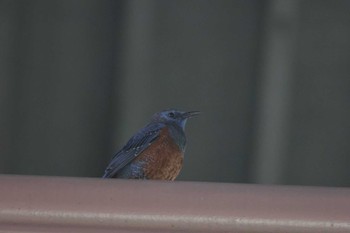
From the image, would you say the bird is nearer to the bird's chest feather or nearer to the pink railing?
the bird's chest feather

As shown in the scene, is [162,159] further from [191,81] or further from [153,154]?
[191,81]

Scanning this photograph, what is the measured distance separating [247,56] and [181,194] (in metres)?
0.83

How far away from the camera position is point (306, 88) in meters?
1.47

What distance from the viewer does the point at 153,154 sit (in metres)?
1.54

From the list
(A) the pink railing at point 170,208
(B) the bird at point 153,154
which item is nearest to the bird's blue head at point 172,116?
(B) the bird at point 153,154

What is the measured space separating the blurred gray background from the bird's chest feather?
0.26 ft

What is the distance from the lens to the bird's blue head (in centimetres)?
162

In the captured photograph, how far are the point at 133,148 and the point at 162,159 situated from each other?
2.7 inches

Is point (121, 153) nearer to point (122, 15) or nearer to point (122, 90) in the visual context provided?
point (122, 90)

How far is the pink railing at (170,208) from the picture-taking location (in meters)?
0.67

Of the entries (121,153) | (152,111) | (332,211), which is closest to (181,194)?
(332,211)

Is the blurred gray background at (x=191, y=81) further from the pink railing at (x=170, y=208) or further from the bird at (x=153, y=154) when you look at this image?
the pink railing at (x=170, y=208)

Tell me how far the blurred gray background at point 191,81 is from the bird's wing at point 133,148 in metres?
0.05

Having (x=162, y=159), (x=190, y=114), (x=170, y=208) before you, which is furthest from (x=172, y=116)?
(x=170, y=208)
